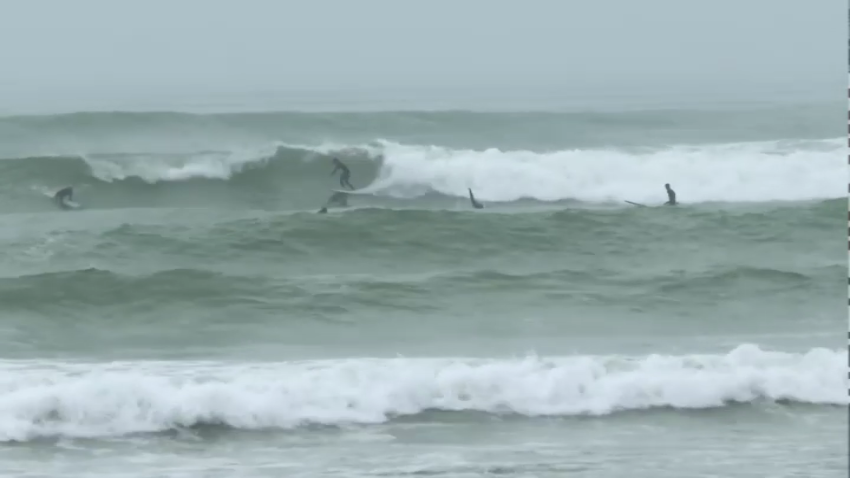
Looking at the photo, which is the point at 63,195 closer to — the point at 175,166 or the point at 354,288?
the point at 175,166

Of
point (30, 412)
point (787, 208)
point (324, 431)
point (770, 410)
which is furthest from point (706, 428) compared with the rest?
point (787, 208)

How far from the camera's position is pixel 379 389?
31.1ft

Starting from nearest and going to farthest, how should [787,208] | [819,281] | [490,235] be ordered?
[819,281], [490,235], [787,208]

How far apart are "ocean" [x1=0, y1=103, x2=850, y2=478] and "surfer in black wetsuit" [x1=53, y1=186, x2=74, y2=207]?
393 millimetres

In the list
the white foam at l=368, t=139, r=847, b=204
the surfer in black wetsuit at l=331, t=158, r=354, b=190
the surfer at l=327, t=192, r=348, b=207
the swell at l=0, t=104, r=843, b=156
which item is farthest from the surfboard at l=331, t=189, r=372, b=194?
the swell at l=0, t=104, r=843, b=156

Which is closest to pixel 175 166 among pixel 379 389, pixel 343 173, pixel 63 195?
pixel 63 195

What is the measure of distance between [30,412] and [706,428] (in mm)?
4975

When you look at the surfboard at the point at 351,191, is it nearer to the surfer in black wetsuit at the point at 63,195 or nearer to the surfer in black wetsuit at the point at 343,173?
the surfer in black wetsuit at the point at 343,173

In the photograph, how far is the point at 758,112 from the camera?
31.1 metres

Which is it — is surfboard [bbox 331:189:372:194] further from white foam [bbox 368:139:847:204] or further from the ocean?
white foam [bbox 368:139:847:204]

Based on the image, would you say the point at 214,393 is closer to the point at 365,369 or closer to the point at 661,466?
the point at 365,369

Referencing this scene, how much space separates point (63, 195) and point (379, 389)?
11558mm

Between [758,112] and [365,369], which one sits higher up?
[758,112]

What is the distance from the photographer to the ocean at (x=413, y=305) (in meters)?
8.48
